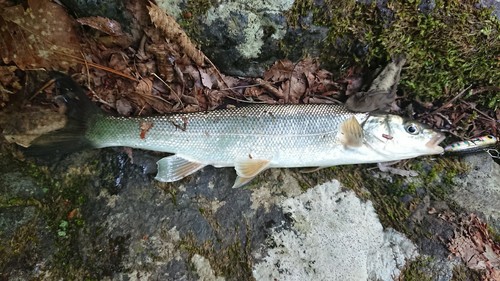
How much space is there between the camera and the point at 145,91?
4.04 meters

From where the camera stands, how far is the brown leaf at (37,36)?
373 cm

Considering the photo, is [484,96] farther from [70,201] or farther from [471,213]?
[70,201]

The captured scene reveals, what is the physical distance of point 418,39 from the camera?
389cm

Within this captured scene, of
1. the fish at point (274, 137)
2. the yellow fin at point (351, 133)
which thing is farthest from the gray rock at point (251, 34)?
the yellow fin at point (351, 133)

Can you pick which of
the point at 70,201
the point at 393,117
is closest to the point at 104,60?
the point at 70,201

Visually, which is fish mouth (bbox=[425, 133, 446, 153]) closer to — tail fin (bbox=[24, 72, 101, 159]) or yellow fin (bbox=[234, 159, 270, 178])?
yellow fin (bbox=[234, 159, 270, 178])

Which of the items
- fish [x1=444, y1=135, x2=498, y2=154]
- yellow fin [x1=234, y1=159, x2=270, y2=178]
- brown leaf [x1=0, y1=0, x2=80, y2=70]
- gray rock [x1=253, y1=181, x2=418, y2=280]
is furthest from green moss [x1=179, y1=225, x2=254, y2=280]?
fish [x1=444, y1=135, x2=498, y2=154]

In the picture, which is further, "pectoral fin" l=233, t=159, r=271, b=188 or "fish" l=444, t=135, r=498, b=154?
"fish" l=444, t=135, r=498, b=154

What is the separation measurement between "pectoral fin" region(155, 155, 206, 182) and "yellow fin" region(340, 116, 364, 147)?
146 cm

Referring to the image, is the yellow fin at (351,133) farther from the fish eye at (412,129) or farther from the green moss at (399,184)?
the fish eye at (412,129)

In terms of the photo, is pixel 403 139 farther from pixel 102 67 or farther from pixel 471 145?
pixel 102 67

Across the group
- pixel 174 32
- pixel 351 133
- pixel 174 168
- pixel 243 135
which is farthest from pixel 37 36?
pixel 351 133

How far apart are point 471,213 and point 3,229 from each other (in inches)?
166

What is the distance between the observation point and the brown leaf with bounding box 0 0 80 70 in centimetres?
373
